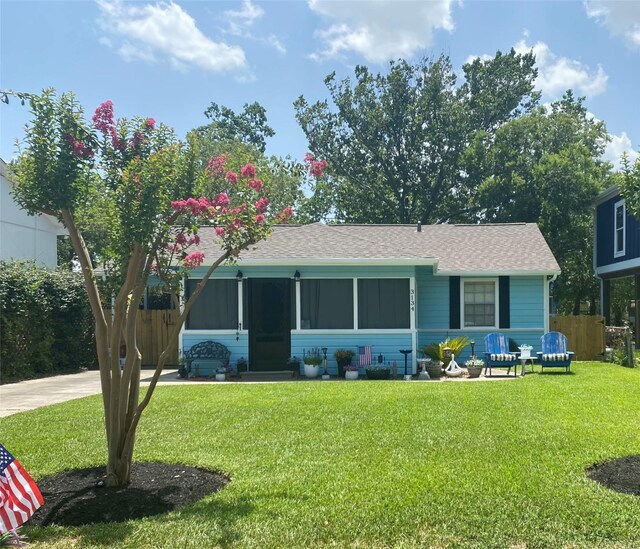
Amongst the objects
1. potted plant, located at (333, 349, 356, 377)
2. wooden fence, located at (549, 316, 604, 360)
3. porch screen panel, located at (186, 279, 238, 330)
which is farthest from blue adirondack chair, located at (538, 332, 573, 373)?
porch screen panel, located at (186, 279, 238, 330)

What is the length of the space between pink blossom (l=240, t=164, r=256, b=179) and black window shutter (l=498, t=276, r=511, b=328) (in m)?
11.1

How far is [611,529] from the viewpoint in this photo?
13.1ft

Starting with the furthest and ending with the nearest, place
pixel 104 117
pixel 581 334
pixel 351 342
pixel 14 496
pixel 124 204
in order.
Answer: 1. pixel 581 334
2. pixel 351 342
3. pixel 104 117
4. pixel 124 204
5. pixel 14 496

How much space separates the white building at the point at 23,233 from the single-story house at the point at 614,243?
18504 millimetres

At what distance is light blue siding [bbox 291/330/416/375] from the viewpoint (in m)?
13.5

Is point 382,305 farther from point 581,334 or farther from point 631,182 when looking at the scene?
point 631,182

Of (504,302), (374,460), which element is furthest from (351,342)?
(374,460)

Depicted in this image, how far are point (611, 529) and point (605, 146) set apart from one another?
94.5ft

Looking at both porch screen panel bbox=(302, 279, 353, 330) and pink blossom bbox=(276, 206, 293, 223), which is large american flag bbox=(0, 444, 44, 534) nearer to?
pink blossom bbox=(276, 206, 293, 223)

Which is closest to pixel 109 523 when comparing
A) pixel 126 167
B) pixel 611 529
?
pixel 126 167

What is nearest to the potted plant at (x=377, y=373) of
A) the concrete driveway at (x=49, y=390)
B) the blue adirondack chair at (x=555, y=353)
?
the blue adirondack chair at (x=555, y=353)

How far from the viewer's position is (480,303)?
50.0ft

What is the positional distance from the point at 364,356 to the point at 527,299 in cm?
479

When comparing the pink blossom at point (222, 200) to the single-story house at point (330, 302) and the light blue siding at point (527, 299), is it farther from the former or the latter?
the light blue siding at point (527, 299)
